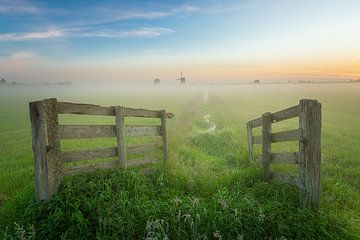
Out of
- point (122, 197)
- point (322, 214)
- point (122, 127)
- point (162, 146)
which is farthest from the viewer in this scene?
point (162, 146)

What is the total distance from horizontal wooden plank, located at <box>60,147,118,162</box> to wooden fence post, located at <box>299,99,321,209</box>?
14.6 feet

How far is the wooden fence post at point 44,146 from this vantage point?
623cm

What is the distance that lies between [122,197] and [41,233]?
159 cm

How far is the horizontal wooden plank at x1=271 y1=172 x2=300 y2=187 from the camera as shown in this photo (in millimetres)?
6751

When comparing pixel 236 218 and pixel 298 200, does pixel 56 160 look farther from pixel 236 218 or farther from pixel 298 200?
pixel 298 200

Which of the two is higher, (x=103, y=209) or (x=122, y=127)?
(x=122, y=127)

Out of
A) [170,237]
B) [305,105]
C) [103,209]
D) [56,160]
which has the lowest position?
[170,237]

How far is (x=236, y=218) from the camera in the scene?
5668 mm

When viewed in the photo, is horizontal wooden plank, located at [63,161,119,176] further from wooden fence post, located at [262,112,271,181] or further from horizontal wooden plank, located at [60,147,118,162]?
wooden fence post, located at [262,112,271,181]

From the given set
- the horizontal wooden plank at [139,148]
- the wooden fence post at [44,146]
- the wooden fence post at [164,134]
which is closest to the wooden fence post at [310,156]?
the horizontal wooden plank at [139,148]

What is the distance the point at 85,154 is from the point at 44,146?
3.88 feet

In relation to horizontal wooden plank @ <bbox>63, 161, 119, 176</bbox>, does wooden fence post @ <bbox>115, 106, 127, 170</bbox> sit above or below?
above

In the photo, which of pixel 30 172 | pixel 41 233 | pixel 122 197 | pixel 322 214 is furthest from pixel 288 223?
pixel 30 172

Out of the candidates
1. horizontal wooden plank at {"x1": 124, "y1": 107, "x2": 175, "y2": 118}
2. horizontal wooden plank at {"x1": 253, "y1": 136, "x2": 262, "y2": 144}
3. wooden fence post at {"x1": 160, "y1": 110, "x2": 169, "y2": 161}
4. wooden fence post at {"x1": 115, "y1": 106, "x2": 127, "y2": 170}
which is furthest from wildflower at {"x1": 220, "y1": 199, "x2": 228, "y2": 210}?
horizontal wooden plank at {"x1": 253, "y1": 136, "x2": 262, "y2": 144}
